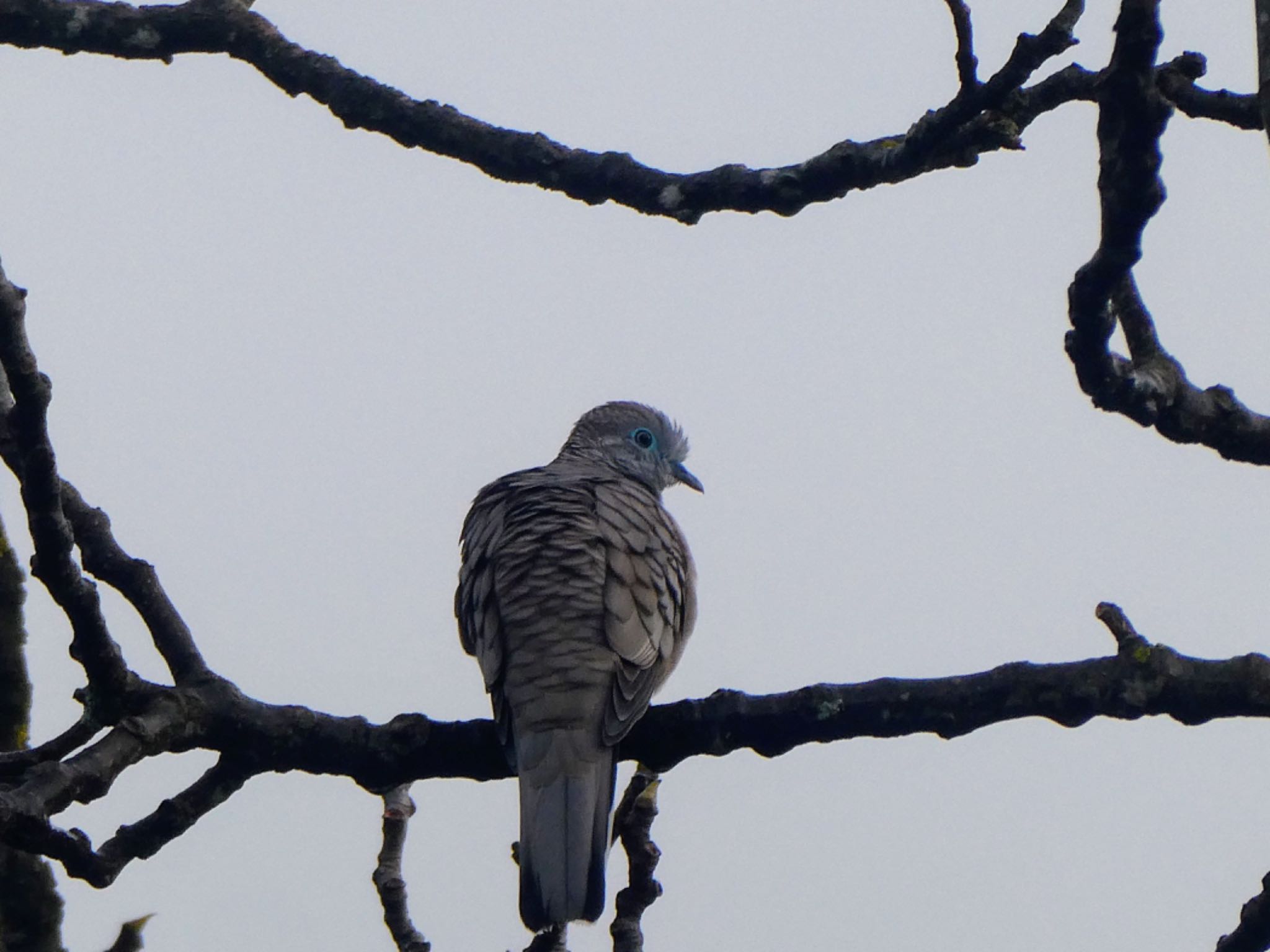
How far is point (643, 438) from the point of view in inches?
257

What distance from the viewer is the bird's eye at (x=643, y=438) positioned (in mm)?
6520

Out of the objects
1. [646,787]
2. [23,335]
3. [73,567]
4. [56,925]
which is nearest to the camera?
[23,335]

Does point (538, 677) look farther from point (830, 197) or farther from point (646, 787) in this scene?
point (830, 197)

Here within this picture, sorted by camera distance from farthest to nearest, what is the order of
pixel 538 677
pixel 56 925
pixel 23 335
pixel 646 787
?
pixel 538 677 → pixel 56 925 → pixel 646 787 → pixel 23 335

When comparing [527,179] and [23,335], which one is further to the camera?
[527,179]

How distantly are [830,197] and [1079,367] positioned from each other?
84 cm

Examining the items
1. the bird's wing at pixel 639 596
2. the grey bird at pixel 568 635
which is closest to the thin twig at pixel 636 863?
the grey bird at pixel 568 635

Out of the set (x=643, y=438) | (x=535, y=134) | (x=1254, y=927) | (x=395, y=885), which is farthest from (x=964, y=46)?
(x=643, y=438)

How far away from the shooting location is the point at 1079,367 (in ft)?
10.1

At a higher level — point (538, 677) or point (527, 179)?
point (527, 179)

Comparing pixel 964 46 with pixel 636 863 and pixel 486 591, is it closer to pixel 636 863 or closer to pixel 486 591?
pixel 636 863

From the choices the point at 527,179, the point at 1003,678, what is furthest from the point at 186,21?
the point at 1003,678

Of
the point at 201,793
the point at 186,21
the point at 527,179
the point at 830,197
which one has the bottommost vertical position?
the point at 201,793

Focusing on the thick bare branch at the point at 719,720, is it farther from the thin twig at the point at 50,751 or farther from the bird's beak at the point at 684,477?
the bird's beak at the point at 684,477
